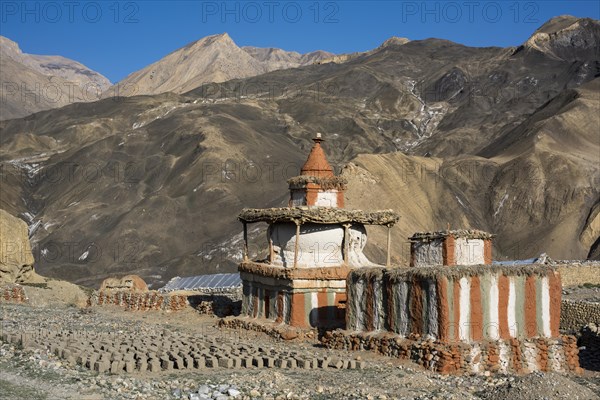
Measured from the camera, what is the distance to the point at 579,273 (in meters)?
35.8

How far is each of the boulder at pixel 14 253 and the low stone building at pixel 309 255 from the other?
446 inches

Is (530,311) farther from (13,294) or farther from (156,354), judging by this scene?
(13,294)

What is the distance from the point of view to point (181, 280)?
4344cm

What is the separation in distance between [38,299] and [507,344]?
731 inches

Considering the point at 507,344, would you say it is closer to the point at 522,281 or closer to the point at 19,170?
the point at 522,281

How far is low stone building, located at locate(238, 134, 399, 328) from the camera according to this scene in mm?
24578

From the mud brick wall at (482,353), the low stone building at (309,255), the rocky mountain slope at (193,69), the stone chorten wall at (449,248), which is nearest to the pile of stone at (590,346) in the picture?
the mud brick wall at (482,353)

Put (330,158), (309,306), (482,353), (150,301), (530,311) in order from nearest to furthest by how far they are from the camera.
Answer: (482,353)
(530,311)
(309,306)
(150,301)
(330,158)

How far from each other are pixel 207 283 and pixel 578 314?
18099mm

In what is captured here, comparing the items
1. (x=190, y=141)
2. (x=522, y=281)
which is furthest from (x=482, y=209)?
(x=522, y=281)

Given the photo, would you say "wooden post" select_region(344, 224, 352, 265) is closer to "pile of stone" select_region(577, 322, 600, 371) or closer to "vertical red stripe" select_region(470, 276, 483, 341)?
"vertical red stripe" select_region(470, 276, 483, 341)

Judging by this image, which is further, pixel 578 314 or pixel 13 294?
pixel 13 294

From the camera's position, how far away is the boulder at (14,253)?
110 feet

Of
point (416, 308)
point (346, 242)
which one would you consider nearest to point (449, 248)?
point (346, 242)
